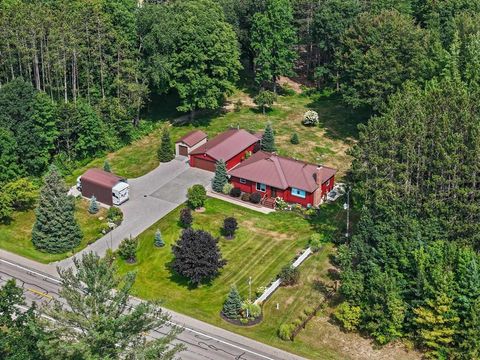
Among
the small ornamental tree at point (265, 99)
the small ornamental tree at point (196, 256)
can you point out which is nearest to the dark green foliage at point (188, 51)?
the small ornamental tree at point (265, 99)

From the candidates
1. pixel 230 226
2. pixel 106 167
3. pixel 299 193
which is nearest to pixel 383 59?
pixel 299 193

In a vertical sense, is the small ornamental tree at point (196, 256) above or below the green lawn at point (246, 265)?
above

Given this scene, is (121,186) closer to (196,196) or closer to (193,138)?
(196,196)

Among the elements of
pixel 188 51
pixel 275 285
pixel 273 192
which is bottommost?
pixel 275 285

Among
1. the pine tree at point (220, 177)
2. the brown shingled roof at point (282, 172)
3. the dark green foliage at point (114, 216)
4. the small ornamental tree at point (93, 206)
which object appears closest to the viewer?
the dark green foliage at point (114, 216)

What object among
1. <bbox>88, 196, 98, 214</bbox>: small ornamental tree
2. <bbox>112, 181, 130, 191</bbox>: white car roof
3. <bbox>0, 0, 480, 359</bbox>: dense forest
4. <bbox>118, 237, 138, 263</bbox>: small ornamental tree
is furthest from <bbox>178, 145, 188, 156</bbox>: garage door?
<bbox>118, 237, 138, 263</bbox>: small ornamental tree

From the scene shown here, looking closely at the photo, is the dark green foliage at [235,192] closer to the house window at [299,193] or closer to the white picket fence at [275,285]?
the house window at [299,193]
